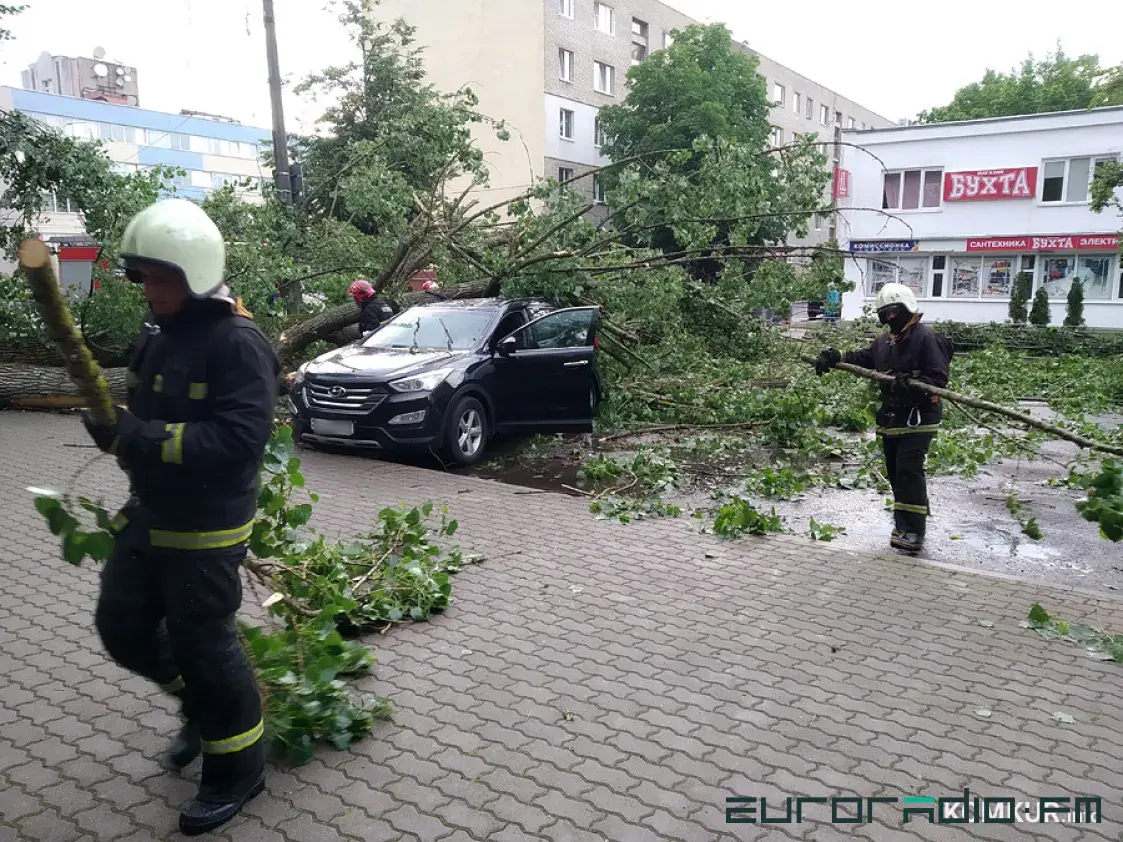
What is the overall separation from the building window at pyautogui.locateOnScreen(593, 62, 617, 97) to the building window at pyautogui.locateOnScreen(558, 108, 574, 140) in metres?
2.62

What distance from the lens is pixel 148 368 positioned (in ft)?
9.20

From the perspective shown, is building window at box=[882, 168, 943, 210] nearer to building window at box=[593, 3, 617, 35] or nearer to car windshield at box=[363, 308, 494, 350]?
building window at box=[593, 3, 617, 35]

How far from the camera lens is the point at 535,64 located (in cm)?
3959

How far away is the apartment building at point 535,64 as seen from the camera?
39.8 meters

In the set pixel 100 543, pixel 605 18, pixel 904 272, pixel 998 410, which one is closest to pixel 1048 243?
pixel 904 272

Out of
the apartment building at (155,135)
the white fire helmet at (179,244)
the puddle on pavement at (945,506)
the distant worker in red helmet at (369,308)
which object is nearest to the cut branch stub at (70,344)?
the white fire helmet at (179,244)

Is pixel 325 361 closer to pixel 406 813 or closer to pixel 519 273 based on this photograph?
pixel 519 273

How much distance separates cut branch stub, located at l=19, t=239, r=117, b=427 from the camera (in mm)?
2451

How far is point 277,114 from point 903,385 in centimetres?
1170

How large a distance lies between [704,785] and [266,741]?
1.62 metres

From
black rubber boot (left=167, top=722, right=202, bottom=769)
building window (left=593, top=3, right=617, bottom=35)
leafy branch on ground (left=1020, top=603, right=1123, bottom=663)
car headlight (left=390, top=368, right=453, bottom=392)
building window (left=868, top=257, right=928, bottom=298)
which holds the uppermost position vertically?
building window (left=593, top=3, right=617, bottom=35)

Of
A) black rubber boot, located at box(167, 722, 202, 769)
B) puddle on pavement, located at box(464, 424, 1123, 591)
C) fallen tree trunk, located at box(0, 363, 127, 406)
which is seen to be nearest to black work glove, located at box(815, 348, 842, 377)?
puddle on pavement, located at box(464, 424, 1123, 591)

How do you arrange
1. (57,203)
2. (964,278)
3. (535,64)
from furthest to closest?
(535,64) → (964,278) → (57,203)

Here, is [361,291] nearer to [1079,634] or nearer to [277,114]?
[277,114]
